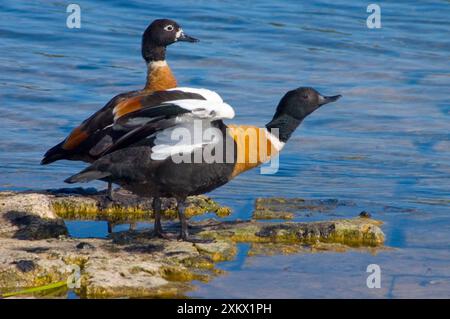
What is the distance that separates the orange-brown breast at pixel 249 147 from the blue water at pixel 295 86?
27.8 inches

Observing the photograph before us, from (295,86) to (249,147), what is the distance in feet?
18.6

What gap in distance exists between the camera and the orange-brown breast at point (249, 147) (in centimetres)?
809

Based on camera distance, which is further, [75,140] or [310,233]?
[75,140]

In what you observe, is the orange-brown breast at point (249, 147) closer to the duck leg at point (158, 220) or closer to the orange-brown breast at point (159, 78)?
the duck leg at point (158, 220)

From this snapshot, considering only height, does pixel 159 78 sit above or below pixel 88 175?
above

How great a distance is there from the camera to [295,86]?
13.8m

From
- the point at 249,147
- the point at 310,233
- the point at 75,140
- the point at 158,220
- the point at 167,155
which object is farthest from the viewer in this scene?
the point at 75,140

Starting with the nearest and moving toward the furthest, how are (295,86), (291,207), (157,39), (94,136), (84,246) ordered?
(84,246) < (94,136) < (291,207) < (157,39) < (295,86)

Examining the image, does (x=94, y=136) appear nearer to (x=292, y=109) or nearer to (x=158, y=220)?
(x=158, y=220)

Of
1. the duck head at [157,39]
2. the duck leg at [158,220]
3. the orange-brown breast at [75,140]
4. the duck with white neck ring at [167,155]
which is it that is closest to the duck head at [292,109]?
the duck with white neck ring at [167,155]

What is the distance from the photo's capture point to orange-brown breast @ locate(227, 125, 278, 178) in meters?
8.09

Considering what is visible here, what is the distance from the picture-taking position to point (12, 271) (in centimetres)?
684

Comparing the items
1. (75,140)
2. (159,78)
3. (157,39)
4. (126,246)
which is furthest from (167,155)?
(157,39)

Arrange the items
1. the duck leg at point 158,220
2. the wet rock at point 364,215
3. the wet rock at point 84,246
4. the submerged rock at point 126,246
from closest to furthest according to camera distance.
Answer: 1. the submerged rock at point 126,246
2. the wet rock at point 84,246
3. the duck leg at point 158,220
4. the wet rock at point 364,215
